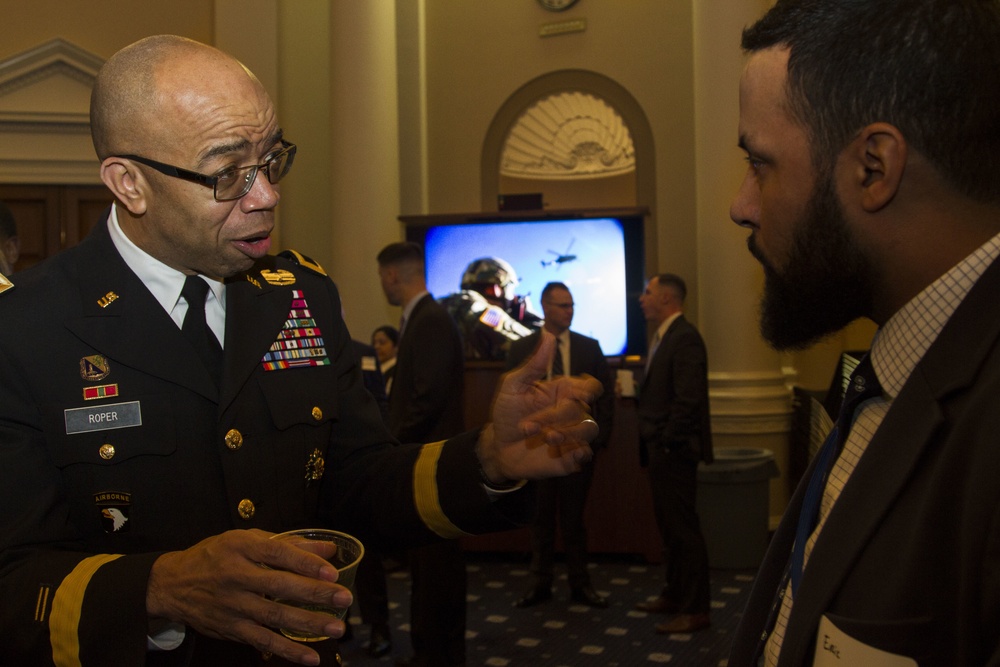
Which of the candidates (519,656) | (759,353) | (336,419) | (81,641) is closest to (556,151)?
(759,353)

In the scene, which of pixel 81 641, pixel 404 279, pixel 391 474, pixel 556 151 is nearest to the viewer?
pixel 81 641

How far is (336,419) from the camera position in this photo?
1.61 metres

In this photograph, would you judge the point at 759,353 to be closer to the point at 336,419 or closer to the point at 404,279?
the point at 404,279

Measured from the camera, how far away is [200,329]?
1.50 metres

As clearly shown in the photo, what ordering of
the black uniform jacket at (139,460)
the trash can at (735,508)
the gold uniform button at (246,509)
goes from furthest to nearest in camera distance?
the trash can at (735,508) → the gold uniform button at (246,509) → the black uniform jacket at (139,460)

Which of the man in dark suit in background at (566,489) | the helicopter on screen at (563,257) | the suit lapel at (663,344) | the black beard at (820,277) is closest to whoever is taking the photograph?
the black beard at (820,277)

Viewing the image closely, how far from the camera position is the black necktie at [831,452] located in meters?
1.06

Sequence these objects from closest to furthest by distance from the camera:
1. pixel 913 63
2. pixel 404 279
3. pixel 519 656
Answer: pixel 913 63
pixel 519 656
pixel 404 279

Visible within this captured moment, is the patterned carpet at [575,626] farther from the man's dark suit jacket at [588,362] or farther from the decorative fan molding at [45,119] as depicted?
the decorative fan molding at [45,119]

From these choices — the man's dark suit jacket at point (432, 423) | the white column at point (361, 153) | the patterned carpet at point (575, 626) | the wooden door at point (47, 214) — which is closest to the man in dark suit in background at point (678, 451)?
the patterned carpet at point (575, 626)

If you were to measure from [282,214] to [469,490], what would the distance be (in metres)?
6.15

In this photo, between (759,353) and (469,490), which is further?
(759,353)

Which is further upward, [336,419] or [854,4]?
[854,4]

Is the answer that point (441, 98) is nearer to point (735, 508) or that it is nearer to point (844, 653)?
point (735, 508)
